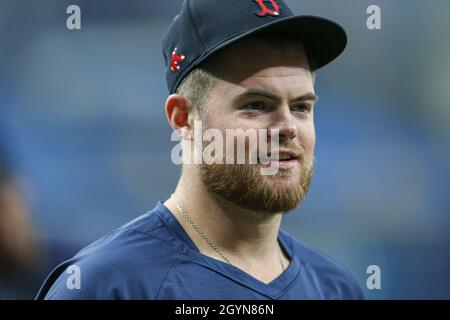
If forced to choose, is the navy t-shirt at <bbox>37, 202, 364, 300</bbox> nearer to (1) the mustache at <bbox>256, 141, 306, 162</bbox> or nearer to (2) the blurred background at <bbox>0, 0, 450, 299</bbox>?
(1) the mustache at <bbox>256, 141, 306, 162</bbox>

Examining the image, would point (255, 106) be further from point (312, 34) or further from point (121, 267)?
point (121, 267)

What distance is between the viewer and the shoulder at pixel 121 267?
148 cm

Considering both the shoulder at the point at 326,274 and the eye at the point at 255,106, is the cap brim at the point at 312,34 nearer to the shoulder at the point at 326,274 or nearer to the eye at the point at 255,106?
the eye at the point at 255,106

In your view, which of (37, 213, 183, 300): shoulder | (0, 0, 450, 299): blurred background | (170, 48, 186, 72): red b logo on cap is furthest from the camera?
(0, 0, 450, 299): blurred background

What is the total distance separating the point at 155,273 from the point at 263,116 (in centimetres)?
51

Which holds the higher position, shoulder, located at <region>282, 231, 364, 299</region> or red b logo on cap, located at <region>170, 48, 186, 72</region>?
red b logo on cap, located at <region>170, 48, 186, 72</region>

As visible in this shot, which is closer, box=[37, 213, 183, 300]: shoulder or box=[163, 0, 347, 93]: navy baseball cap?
box=[37, 213, 183, 300]: shoulder

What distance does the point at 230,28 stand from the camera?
62.6 inches

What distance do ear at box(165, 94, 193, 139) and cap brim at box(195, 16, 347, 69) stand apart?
0.47 feet

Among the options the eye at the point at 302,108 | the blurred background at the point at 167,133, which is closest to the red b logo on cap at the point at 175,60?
the eye at the point at 302,108

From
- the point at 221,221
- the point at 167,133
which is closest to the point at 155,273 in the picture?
the point at 221,221

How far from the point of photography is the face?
157cm

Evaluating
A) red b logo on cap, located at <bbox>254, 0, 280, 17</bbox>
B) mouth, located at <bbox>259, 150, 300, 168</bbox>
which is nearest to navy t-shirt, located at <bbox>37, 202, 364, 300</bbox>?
mouth, located at <bbox>259, 150, 300, 168</bbox>
